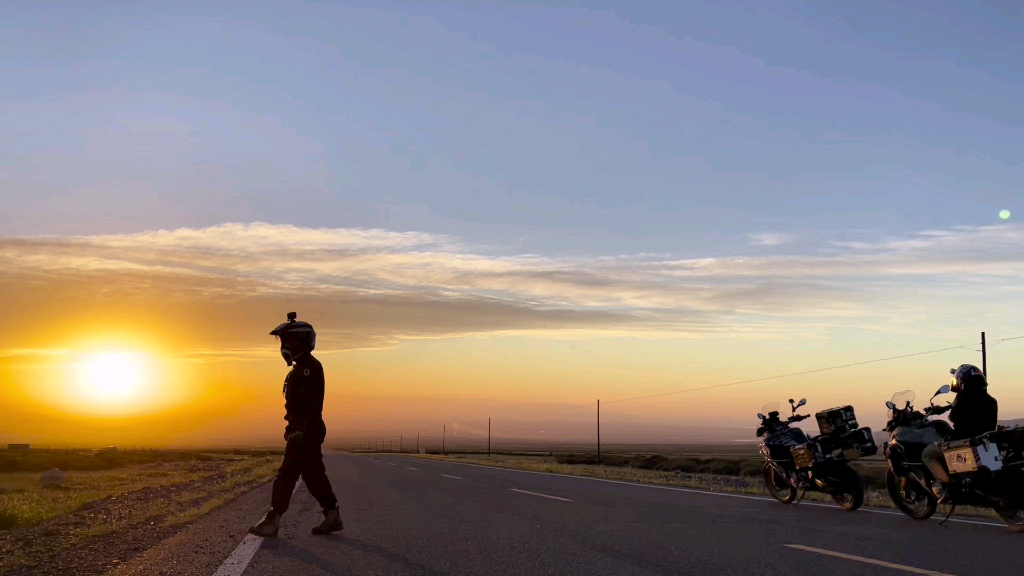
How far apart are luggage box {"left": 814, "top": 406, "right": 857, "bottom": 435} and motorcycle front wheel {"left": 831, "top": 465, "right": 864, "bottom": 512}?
0.60m

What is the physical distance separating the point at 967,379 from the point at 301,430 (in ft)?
27.2

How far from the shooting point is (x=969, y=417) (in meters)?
10.4

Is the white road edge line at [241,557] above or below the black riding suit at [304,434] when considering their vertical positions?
below

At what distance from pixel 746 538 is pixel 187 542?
626 cm

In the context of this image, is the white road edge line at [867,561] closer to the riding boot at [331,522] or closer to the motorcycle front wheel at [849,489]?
the motorcycle front wheel at [849,489]

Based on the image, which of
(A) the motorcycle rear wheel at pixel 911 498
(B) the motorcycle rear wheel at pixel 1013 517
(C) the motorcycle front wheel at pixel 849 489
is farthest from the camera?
(C) the motorcycle front wheel at pixel 849 489

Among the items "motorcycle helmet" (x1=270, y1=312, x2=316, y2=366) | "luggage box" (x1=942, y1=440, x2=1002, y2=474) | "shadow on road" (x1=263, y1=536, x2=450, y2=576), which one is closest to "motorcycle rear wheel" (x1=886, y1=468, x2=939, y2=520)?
"luggage box" (x1=942, y1=440, x2=1002, y2=474)

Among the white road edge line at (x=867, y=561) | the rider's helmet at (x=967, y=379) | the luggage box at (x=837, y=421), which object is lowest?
the white road edge line at (x=867, y=561)

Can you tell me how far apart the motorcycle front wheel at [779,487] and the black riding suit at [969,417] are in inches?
128

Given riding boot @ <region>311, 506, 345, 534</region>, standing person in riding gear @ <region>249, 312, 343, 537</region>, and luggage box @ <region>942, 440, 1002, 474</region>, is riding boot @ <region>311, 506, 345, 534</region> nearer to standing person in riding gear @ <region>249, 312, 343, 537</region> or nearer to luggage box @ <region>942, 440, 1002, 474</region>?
standing person in riding gear @ <region>249, 312, 343, 537</region>

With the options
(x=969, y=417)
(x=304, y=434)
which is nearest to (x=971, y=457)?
(x=969, y=417)

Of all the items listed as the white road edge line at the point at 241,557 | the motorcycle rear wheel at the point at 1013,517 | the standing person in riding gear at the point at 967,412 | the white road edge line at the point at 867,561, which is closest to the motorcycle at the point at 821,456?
the standing person in riding gear at the point at 967,412

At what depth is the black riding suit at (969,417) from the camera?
33.9 ft

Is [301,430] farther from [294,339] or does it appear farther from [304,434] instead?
[294,339]
